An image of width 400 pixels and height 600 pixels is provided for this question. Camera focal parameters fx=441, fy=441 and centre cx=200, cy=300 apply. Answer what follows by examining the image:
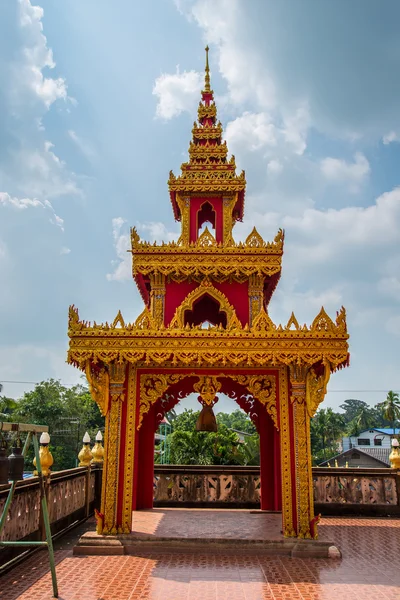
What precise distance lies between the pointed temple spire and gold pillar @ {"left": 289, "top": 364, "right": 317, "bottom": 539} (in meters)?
5.47

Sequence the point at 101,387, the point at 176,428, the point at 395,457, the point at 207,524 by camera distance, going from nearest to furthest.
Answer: the point at 101,387 → the point at 207,524 → the point at 395,457 → the point at 176,428

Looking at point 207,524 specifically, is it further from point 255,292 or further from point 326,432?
point 326,432

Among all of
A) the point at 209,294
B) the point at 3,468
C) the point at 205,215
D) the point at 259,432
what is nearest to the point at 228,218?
the point at 205,215

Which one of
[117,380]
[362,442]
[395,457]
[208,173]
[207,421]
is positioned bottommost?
[362,442]

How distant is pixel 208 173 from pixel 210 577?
9.05 meters

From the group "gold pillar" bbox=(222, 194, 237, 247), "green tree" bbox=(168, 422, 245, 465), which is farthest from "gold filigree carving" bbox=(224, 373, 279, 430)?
"green tree" bbox=(168, 422, 245, 465)

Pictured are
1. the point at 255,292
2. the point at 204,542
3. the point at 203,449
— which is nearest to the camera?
the point at 204,542

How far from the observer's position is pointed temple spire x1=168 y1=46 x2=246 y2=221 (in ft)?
37.4

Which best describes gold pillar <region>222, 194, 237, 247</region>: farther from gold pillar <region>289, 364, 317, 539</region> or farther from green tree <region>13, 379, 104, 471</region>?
green tree <region>13, 379, 104, 471</region>

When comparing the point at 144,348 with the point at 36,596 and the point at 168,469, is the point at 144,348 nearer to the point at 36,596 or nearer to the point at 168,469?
the point at 36,596

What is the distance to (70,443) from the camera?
40000 millimetres

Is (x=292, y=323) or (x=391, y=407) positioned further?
(x=391, y=407)

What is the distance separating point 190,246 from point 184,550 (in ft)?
19.6

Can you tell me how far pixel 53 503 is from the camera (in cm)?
838
